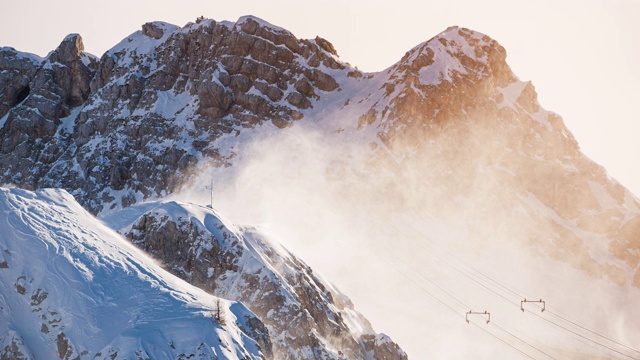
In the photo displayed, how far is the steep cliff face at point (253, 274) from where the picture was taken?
13800cm

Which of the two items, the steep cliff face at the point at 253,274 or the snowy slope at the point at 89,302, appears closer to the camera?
the snowy slope at the point at 89,302

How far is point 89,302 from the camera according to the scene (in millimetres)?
104188

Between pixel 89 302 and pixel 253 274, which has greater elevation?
pixel 253 274

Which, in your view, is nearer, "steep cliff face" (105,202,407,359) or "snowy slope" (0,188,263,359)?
"snowy slope" (0,188,263,359)

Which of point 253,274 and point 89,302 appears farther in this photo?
point 253,274

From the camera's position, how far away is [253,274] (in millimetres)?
140750

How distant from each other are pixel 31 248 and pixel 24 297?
711 cm

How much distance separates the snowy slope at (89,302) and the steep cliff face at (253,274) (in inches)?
991

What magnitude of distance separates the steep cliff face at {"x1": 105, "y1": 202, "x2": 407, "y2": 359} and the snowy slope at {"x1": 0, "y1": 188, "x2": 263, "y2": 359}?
82.6ft

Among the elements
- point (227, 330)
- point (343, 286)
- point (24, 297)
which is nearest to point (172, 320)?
point (227, 330)

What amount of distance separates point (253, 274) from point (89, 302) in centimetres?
3936

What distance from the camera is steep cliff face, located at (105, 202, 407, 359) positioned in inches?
5433

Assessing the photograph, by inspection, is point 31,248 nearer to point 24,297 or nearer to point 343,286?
point 24,297

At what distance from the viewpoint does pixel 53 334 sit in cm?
10025
